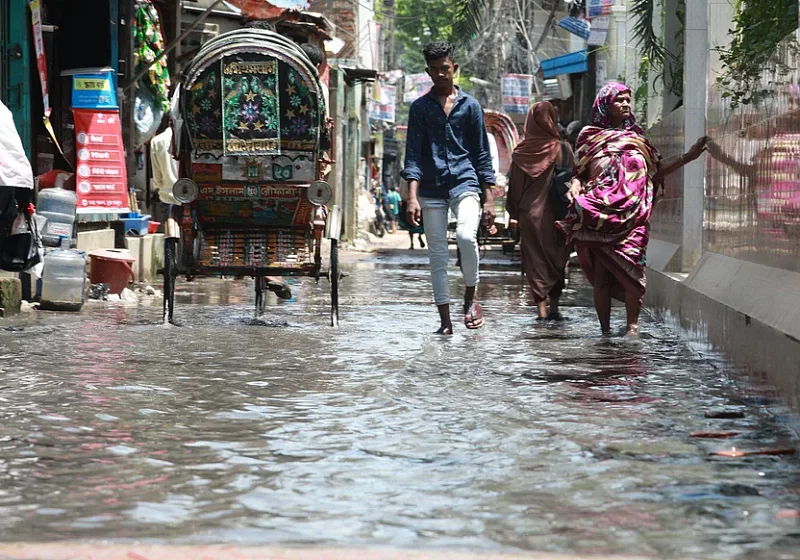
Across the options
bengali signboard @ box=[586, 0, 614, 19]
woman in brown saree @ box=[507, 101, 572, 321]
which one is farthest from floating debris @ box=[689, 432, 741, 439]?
bengali signboard @ box=[586, 0, 614, 19]

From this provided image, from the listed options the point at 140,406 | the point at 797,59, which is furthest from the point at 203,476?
the point at 797,59

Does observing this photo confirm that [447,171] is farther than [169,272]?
No

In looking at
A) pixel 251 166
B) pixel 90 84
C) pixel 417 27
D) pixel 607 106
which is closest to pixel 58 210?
pixel 90 84

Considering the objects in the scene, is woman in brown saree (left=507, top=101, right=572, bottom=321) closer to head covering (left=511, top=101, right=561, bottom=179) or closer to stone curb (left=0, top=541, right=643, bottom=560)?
head covering (left=511, top=101, right=561, bottom=179)

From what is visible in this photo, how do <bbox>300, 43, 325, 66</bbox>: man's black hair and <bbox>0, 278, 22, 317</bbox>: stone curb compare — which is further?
<bbox>300, 43, 325, 66</bbox>: man's black hair

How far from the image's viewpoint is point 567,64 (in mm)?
28078

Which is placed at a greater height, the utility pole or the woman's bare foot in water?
the utility pole

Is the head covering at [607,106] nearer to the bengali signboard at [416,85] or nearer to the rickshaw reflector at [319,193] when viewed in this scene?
the rickshaw reflector at [319,193]

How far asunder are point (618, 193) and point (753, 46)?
1486mm

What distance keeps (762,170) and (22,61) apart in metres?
7.64

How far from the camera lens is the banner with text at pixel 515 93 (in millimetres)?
38281

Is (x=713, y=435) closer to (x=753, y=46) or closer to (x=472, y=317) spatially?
(x=753, y=46)

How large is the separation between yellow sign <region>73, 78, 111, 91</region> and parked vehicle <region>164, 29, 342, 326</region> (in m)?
4.47

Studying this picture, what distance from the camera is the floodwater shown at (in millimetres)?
3631
